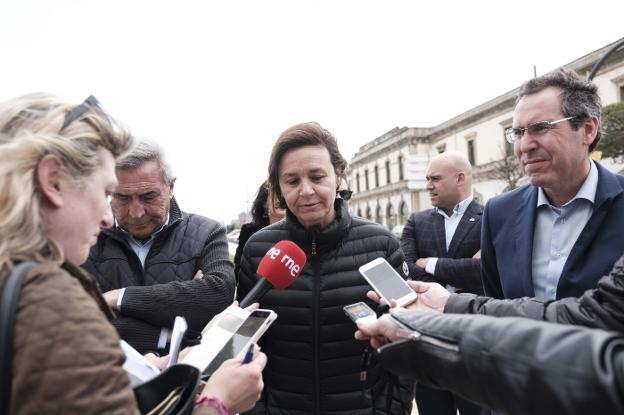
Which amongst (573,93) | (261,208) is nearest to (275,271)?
(573,93)

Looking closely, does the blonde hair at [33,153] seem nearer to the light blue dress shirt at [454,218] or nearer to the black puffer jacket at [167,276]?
the black puffer jacket at [167,276]

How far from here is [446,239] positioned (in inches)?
154

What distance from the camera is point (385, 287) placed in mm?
1978

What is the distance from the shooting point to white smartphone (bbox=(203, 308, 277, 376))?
4.77 feet

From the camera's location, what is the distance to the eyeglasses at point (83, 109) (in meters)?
1.06

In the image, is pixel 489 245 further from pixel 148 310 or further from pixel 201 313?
pixel 148 310

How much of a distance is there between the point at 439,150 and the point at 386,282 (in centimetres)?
3607

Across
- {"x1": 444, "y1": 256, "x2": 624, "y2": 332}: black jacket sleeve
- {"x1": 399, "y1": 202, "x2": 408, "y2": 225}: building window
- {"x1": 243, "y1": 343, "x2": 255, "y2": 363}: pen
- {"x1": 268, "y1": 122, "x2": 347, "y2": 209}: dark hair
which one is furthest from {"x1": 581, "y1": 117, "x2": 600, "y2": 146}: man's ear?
{"x1": 399, "y1": 202, "x2": 408, "y2": 225}: building window

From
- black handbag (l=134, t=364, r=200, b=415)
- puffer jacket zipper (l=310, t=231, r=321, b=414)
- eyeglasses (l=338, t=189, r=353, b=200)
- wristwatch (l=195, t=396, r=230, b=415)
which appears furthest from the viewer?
eyeglasses (l=338, t=189, r=353, b=200)

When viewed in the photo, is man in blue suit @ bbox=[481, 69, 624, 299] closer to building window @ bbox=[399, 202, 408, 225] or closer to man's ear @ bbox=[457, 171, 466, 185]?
man's ear @ bbox=[457, 171, 466, 185]

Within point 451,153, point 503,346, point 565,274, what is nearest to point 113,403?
point 503,346

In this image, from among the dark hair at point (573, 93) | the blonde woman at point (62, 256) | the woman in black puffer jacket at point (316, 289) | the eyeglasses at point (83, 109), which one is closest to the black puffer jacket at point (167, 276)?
the woman in black puffer jacket at point (316, 289)

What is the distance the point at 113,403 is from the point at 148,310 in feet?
4.06

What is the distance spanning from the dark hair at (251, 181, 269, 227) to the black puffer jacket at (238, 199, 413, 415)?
168 cm
